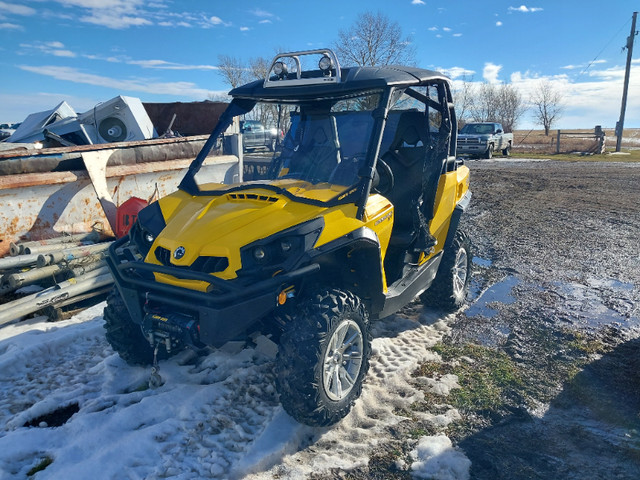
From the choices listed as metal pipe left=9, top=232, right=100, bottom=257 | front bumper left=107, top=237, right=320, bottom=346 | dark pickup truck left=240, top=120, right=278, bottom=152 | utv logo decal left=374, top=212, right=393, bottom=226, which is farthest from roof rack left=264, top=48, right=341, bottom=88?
metal pipe left=9, top=232, right=100, bottom=257

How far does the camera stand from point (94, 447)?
114 inches

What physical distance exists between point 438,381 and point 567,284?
2909mm

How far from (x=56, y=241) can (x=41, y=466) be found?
4030 mm

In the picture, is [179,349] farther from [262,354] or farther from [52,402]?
[52,402]

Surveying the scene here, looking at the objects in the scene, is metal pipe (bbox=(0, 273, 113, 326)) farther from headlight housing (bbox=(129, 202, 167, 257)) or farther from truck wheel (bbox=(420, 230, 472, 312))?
truck wheel (bbox=(420, 230, 472, 312))

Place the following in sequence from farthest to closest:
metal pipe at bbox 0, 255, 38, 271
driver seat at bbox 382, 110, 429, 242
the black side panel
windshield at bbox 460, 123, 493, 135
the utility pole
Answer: the utility pole < windshield at bbox 460, 123, 493, 135 < metal pipe at bbox 0, 255, 38, 271 < driver seat at bbox 382, 110, 429, 242 < the black side panel

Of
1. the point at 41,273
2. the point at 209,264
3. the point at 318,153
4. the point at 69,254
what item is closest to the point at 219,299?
the point at 209,264

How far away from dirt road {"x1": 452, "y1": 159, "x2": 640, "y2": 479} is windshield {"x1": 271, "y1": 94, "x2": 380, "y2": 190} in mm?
1905

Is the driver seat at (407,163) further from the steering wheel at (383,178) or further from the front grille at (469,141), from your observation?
the front grille at (469,141)

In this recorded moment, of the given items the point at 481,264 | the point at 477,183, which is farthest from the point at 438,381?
the point at 477,183

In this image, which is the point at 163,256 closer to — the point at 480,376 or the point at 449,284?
the point at 480,376

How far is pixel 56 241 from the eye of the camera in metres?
6.16

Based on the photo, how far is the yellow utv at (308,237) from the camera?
291 centimetres

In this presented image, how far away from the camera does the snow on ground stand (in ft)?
9.06
